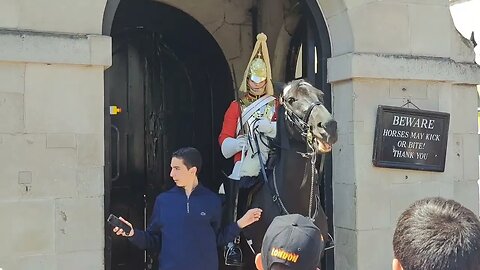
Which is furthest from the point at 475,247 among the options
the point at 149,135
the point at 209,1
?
the point at 209,1

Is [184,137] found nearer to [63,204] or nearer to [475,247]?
[63,204]

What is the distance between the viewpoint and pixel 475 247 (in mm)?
1610

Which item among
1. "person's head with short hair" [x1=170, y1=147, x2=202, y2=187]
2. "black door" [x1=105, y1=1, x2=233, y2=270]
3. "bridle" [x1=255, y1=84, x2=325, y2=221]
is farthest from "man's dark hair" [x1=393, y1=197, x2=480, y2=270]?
"black door" [x1=105, y1=1, x2=233, y2=270]

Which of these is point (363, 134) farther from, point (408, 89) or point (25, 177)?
point (25, 177)

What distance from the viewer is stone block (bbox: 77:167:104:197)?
13.0ft

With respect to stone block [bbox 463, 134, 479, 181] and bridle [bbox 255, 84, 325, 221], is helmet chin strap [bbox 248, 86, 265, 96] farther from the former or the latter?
stone block [bbox 463, 134, 479, 181]

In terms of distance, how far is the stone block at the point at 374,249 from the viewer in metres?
4.80

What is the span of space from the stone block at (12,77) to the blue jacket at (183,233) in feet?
3.70

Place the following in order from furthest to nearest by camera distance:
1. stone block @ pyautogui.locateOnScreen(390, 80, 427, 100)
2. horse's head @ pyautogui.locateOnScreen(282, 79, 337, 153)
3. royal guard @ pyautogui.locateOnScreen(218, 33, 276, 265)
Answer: stone block @ pyautogui.locateOnScreen(390, 80, 427, 100), royal guard @ pyautogui.locateOnScreen(218, 33, 276, 265), horse's head @ pyautogui.locateOnScreen(282, 79, 337, 153)

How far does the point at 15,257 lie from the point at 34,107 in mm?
928

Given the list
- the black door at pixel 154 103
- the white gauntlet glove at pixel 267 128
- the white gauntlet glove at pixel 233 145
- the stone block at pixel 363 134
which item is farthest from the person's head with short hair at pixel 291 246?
the black door at pixel 154 103

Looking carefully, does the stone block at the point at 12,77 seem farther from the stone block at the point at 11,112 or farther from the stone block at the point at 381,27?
the stone block at the point at 381,27

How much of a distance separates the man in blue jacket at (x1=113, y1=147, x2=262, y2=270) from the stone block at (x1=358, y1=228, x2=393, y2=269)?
1183 mm

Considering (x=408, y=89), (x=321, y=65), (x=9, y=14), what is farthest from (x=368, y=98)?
(x=9, y=14)
